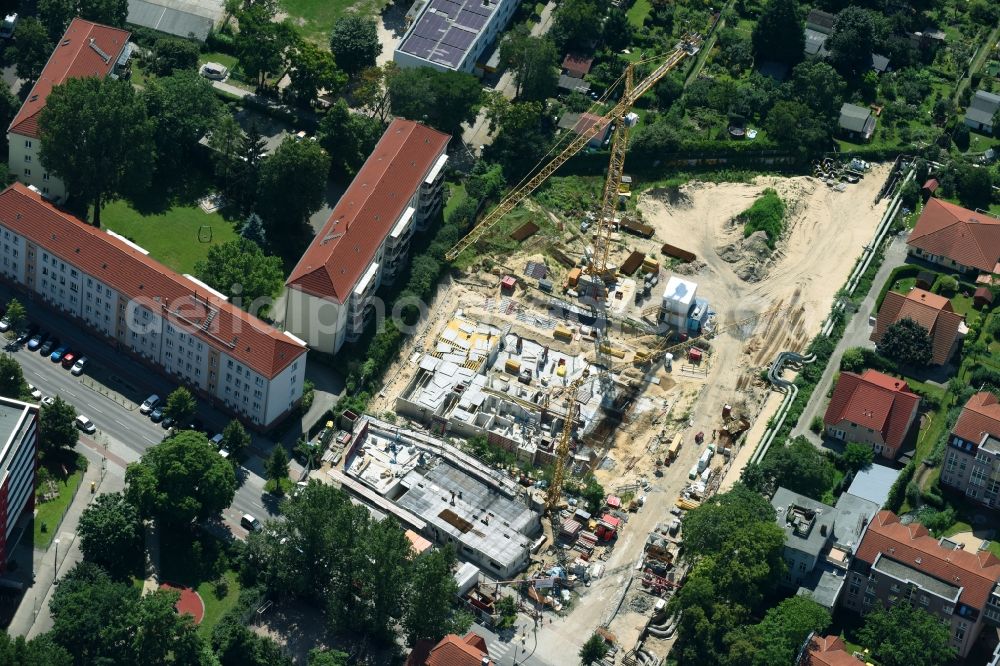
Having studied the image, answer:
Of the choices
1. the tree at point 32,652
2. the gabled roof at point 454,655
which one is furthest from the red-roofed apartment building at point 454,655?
the tree at point 32,652

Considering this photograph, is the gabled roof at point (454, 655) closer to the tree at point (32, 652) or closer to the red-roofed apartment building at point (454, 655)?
the red-roofed apartment building at point (454, 655)

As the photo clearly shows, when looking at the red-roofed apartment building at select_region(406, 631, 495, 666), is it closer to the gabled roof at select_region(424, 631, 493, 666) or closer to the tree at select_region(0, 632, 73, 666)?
the gabled roof at select_region(424, 631, 493, 666)

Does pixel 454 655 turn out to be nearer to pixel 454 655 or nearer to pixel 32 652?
pixel 454 655

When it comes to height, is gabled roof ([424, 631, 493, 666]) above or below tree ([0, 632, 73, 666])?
above

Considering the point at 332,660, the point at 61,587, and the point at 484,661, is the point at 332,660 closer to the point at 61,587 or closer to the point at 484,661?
the point at 484,661

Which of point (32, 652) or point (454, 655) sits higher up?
point (454, 655)

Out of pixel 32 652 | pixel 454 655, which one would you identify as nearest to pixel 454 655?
pixel 454 655

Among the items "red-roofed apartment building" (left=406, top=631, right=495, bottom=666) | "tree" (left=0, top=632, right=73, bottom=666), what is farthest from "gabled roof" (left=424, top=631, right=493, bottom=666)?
"tree" (left=0, top=632, right=73, bottom=666)

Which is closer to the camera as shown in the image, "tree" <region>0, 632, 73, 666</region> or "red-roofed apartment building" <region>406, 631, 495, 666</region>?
"tree" <region>0, 632, 73, 666</region>
